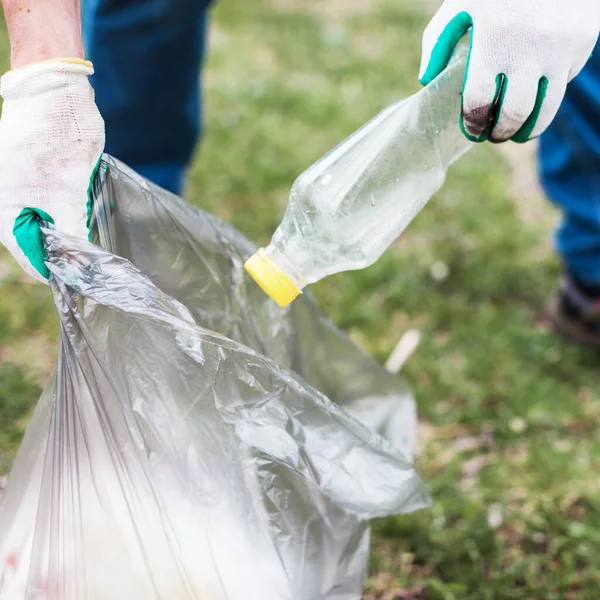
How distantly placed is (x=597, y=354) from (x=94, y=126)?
1.48 meters

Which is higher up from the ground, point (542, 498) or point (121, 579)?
point (121, 579)

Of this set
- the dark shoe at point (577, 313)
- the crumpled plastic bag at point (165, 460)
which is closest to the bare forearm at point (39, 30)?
the crumpled plastic bag at point (165, 460)

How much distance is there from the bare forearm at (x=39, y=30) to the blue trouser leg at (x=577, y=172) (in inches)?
46.1

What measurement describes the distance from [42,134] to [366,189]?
468 mm

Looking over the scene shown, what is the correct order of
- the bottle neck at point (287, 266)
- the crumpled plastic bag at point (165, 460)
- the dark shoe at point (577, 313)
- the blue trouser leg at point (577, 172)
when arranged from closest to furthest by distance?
1. the crumpled plastic bag at point (165, 460)
2. the bottle neck at point (287, 266)
3. the blue trouser leg at point (577, 172)
4. the dark shoe at point (577, 313)

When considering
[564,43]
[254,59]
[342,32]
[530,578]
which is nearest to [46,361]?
[530,578]

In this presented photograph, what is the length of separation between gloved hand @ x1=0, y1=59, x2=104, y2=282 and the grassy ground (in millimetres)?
703

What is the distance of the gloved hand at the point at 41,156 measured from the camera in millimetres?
988

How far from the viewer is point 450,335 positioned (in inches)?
78.6

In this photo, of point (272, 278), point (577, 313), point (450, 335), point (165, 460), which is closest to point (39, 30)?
point (272, 278)

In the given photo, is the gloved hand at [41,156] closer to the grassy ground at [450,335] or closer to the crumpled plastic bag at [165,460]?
the crumpled plastic bag at [165,460]

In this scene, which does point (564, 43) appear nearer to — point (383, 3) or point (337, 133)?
point (337, 133)

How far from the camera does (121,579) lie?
960 mm

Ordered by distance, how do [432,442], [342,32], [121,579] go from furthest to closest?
[342,32] < [432,442] < [121,579]
